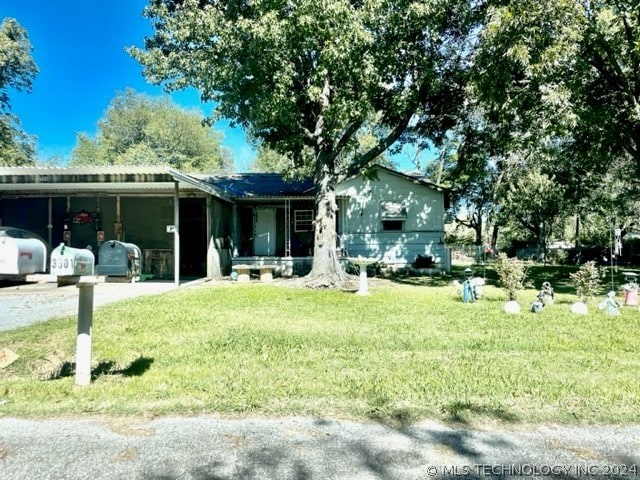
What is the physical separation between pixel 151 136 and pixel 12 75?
1311 cm

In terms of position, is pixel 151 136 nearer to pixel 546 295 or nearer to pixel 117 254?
pixel 117 254

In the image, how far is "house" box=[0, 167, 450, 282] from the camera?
14914 millimetres

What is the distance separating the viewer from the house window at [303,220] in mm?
17678

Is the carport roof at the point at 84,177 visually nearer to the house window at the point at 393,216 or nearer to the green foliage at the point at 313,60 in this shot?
the green foliage at the point at 313,60

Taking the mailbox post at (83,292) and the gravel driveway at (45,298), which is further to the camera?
the gravel driveway at (45,298)

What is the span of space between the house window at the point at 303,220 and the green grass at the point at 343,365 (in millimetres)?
9971

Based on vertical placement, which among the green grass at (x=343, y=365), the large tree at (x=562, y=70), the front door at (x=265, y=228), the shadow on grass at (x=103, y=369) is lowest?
the shadow on grass at (x=103, y=369)

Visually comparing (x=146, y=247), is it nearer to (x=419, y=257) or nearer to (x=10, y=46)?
(x=419, y=257)

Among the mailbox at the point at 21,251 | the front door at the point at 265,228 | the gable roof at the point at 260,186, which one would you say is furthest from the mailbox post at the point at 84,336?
the front door at the point at 265,228

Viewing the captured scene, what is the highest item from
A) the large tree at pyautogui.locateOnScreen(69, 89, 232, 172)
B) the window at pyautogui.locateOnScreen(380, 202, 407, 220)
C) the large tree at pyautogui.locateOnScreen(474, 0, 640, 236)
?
the large tree at pyautogui.locateOnScreen(69, 89, 232, 172)

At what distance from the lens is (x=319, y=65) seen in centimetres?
1114

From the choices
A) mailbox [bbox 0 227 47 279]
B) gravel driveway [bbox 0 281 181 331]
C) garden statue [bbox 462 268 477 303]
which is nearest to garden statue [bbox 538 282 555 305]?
garden statue [bbox 462 268 477 303]

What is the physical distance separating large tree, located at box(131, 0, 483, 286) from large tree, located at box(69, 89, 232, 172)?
96.6 ft

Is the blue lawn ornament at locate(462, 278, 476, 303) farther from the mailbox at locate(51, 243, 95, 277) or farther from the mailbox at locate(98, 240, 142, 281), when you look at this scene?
the mailbox at locate(51, 243, 95, 277)
